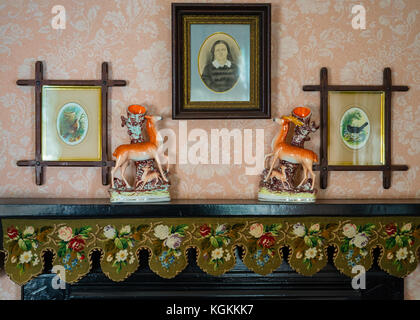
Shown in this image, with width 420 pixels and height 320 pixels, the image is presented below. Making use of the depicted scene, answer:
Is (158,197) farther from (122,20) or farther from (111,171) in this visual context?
(122,20)

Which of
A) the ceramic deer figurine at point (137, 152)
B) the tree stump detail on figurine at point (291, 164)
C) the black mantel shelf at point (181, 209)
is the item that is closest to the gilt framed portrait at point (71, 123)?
the ceramic deer figurine at point (137, 152)

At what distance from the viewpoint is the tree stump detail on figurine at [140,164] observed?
183 centimetres

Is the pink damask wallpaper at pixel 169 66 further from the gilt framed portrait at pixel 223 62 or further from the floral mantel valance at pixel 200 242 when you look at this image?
the floral mantel valance at pixel 200 242

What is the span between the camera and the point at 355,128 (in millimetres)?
1968

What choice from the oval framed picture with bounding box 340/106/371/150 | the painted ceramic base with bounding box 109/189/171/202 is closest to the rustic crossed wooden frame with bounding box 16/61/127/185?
the painted ceramic base with bounding box 109/189/171/202

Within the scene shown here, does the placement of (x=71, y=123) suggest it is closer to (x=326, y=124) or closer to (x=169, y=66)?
(x=169, y=66)

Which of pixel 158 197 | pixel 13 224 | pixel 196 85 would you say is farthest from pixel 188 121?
pixel 13 224

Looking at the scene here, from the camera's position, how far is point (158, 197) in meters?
1.84

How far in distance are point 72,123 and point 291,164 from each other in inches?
38.1

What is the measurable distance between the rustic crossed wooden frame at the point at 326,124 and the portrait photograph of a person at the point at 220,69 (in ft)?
1.07

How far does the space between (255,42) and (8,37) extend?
42.6 inches

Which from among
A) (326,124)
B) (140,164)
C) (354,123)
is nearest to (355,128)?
(354,123)

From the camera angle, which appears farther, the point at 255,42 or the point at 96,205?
the point at 255,42

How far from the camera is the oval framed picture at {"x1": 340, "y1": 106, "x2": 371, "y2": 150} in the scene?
1.97 m
